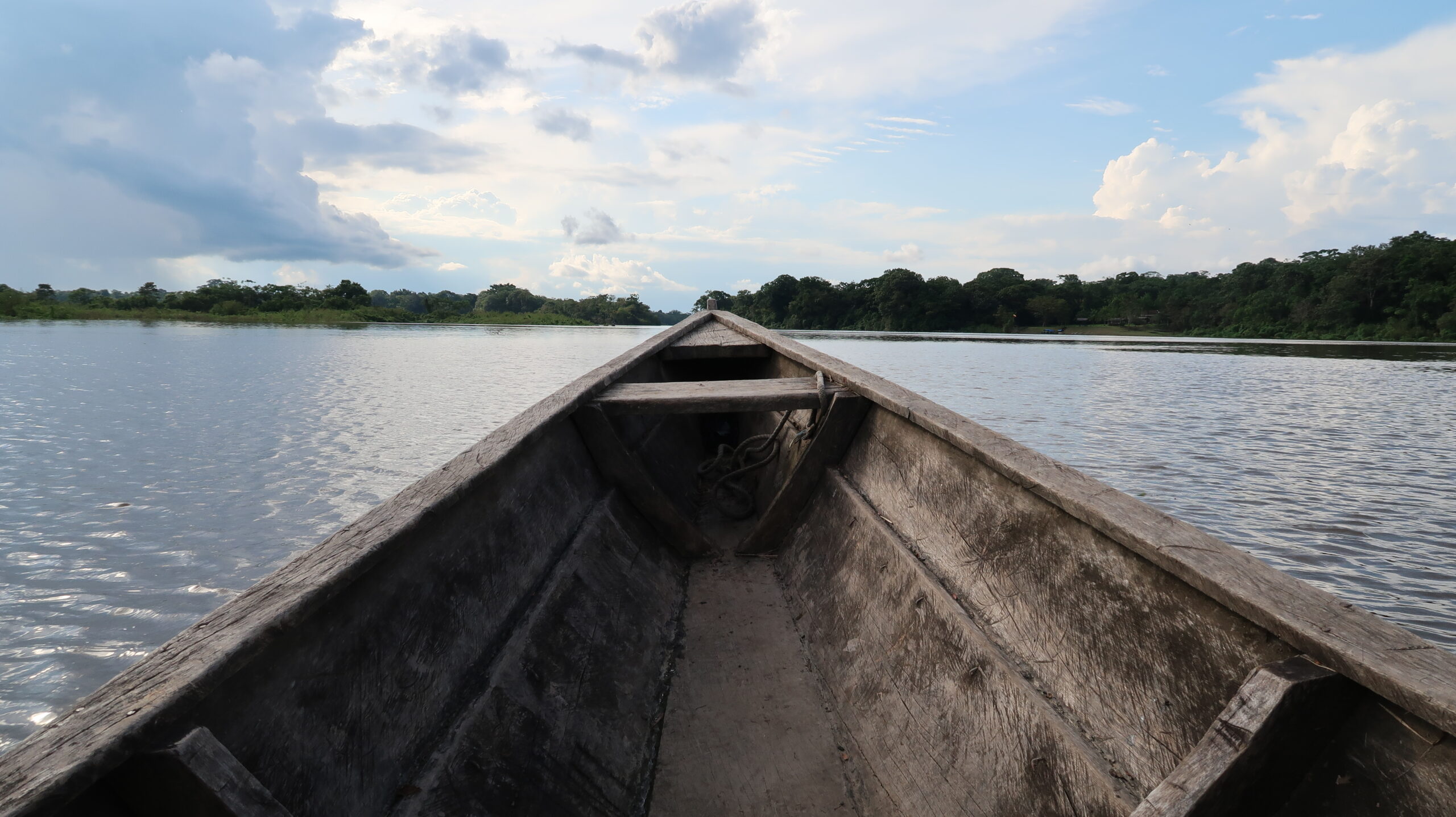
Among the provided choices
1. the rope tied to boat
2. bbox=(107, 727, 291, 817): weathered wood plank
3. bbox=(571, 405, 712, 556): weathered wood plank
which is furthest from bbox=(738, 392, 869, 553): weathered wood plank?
bbox=(107, 727, 291, 817): weathered wood plank

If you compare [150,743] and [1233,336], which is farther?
[1233,336]

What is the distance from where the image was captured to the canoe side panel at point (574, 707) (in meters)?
1.24

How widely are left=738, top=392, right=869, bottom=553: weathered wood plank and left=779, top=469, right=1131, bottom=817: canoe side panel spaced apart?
44 centimetres

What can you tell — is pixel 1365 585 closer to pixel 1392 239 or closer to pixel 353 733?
pixel 353 733

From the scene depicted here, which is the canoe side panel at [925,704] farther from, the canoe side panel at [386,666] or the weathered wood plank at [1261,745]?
the canoe side panel at [386,666]

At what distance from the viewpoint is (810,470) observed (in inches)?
114

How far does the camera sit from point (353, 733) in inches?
42.8

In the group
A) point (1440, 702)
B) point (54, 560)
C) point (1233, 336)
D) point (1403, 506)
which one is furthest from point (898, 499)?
point (1233, 336)

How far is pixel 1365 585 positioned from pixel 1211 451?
12.6ft

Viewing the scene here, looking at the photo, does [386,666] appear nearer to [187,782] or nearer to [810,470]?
[187,782]

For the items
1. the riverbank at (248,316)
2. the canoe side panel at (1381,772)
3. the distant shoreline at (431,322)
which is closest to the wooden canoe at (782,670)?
the canoe side panel at (1381,772)

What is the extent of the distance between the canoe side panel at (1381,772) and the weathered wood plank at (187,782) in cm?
140

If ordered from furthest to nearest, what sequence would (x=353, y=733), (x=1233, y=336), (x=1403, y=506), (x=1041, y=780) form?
(x=1233, y=336)
(x=1403, y=506)
(x=1041, y=780)
(x=353, y=733)

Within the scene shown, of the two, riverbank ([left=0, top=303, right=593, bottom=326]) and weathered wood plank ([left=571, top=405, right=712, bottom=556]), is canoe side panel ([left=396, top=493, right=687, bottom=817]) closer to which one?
weathered wood plank ([left=571, top=405, right=712, bottom=556])
